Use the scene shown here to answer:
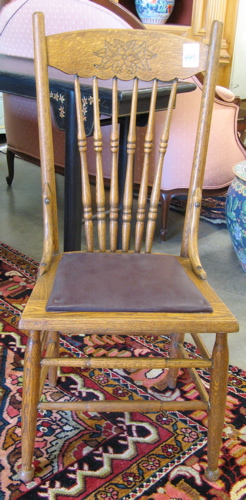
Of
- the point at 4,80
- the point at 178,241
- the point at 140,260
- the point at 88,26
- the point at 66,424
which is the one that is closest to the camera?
the point at 140,260

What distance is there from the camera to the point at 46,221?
1314 millimetres

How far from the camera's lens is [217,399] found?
1.17m

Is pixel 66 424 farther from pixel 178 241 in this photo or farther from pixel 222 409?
pixel 178 241

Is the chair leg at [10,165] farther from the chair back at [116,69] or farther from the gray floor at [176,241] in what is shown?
the chair back at [116,69]

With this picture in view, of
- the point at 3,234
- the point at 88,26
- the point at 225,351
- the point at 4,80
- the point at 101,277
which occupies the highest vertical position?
the point at 88,26

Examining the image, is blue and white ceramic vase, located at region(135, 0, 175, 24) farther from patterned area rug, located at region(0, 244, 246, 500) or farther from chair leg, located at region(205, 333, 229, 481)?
chair leg, located at region(205, 333, 229, 481)

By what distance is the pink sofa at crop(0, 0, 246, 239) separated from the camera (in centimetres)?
246

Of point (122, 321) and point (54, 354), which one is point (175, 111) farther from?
point (122, 321)

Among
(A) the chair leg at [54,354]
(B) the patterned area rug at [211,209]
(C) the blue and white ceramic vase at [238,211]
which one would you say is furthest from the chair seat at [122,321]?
(B) the patterned area rug at [211,209]

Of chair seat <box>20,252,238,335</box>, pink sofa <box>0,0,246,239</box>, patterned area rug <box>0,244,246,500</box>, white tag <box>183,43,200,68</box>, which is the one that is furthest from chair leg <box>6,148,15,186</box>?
chair seat <box>20,252,238,335</box>

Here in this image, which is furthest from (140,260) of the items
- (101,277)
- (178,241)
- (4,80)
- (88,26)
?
(88,26)

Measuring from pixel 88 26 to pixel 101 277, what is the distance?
1.69 metres

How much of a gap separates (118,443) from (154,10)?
3961 millimetres

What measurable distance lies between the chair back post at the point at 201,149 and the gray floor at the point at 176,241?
1.85 ft
